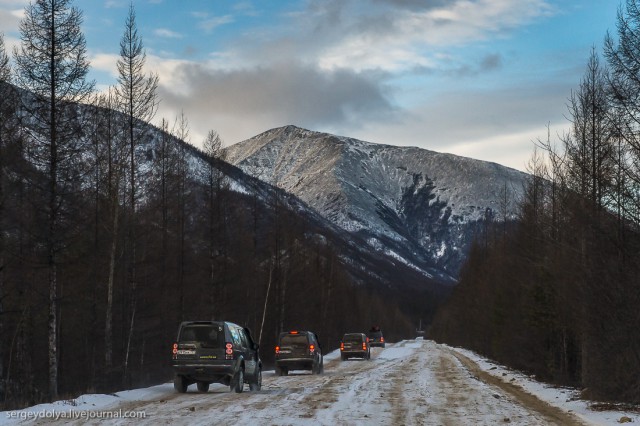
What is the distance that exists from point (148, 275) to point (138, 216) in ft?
13.0

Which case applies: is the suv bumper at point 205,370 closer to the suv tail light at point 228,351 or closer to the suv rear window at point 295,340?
the suv tail light at point 228,351

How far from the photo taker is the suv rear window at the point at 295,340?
109 feet

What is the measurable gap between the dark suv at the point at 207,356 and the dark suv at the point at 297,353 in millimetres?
10658

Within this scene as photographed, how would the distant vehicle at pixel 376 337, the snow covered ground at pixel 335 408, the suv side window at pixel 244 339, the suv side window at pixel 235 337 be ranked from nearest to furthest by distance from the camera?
1. the snow covered ground at pixel 335 408
2. the suv side window at pixel 235 337
3. the suv side window at pixel 244 339
4. the distant vehicle at pixel 376 337

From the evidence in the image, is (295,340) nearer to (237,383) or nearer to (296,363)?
(296,363)

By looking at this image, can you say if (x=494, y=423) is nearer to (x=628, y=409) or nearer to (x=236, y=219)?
(x=628, y=409)

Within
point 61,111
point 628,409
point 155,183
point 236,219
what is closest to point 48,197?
point 61,111

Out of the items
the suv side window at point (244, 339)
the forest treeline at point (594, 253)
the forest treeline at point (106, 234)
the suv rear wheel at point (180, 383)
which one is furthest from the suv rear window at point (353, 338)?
the suv rear wheel at point (180, 383)

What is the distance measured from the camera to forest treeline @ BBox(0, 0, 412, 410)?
24625mm

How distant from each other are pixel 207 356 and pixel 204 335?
0.65 m

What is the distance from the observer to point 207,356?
21.6m

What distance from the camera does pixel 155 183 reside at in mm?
35750

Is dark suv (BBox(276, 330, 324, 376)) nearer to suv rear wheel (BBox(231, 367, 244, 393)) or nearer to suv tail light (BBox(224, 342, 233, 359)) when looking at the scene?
suv rear wheel (BBox(231, 367, 244, 393))

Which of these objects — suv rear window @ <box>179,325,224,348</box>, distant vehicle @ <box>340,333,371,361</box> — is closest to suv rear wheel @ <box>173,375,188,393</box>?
suv rear window @ <box>179,325,224,348</box>
